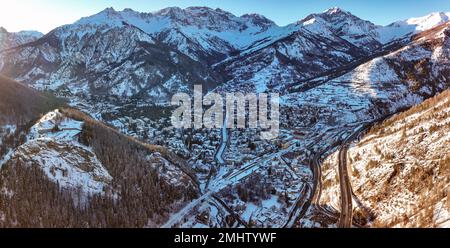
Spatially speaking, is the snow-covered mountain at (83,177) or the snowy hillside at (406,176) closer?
the snowy hillside at (406,176)

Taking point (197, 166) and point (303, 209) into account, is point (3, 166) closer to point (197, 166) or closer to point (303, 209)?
point (197, 166)

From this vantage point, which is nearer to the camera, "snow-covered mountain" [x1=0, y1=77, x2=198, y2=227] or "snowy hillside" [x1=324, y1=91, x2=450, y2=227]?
"snowy hillside" [x1=324, y1=91, x2=450, y2=227]

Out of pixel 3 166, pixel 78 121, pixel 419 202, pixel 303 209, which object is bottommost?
pixel 303 209

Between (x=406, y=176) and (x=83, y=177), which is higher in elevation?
(x=406, y=176)

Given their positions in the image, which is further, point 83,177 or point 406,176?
point 83,177

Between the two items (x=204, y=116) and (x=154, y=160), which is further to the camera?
(x=204, y=116)

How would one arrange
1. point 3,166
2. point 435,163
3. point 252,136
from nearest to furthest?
point 435,163 < point 3,166 < point 252,136

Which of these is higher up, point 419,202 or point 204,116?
point 204,116
